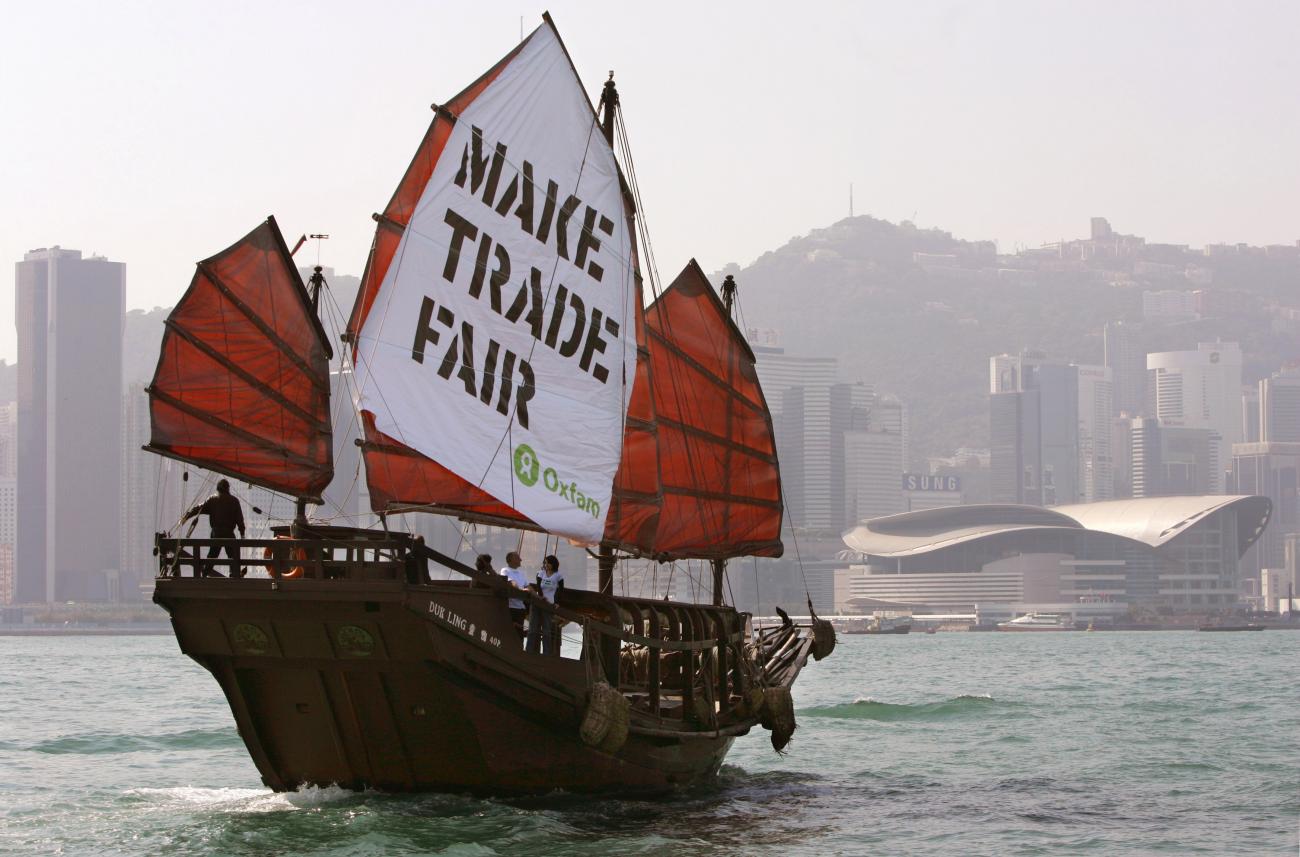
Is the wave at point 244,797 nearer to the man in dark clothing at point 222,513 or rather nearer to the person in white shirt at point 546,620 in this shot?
A: the person in white shirt at point 546,620

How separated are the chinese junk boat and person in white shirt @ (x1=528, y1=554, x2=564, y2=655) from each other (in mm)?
166

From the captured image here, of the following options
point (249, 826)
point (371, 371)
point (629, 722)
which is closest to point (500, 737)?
point (629, 722)

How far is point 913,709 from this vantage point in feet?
154

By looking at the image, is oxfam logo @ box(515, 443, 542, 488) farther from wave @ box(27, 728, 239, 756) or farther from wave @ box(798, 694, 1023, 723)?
wave @ box(798, 694, 1023, 723)

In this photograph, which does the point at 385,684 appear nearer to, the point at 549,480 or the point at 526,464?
the point at 526,464

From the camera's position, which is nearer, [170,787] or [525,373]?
[525,373]

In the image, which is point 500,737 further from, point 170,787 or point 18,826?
point 170,787

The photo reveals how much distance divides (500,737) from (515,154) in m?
7.41

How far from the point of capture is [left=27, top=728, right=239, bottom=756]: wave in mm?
33562

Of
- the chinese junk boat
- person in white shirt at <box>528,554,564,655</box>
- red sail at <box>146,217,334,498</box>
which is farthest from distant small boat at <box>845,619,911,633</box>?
person in white shirt at <box>528,554,564,655</box>

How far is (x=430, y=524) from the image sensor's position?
4877 inches

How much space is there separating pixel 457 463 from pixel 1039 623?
177 meters

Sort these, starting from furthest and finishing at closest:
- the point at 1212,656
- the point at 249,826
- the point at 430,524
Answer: the point at 430,524 < the point at 1212,656 < the point at 249,826

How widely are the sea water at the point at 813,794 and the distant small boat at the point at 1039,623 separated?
141 meters
